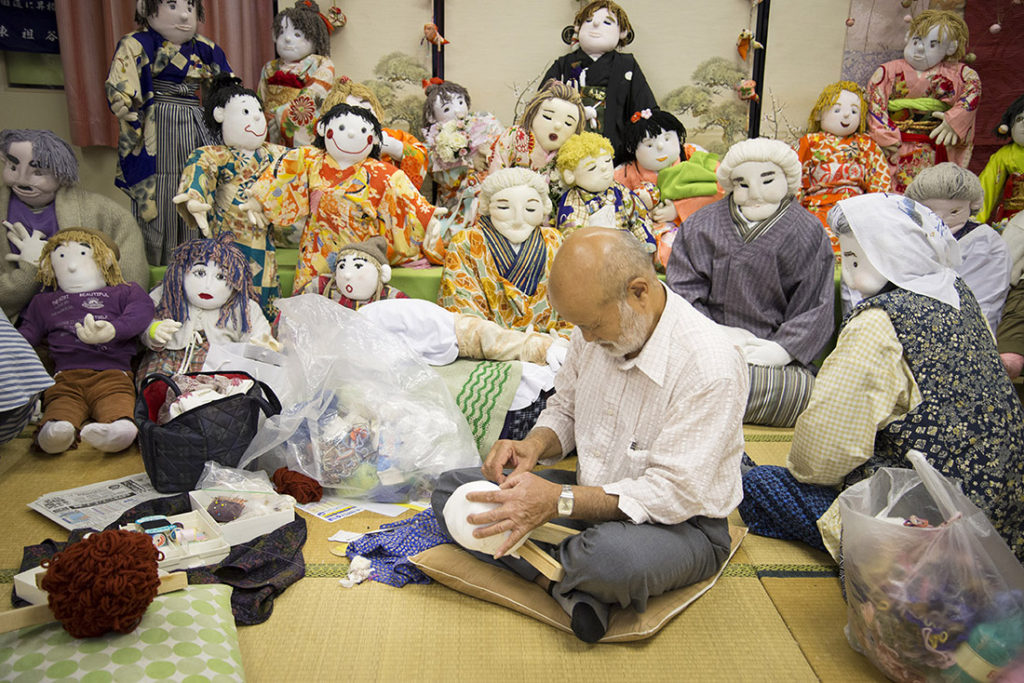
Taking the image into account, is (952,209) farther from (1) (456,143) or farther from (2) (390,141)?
(2) (390,141)

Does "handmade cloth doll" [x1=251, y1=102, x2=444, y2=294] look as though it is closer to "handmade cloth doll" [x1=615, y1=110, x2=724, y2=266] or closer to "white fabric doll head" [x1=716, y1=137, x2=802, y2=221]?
"handmade cloth doll" [x1=615, y1=110, x2=724, y2=266]

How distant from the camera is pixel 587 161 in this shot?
421 centimetres

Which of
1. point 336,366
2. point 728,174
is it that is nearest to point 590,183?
point 728,174

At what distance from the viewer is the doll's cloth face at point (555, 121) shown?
4.37 meters

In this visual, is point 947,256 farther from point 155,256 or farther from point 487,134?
point 155,256

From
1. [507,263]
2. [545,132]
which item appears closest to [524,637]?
[507,263]

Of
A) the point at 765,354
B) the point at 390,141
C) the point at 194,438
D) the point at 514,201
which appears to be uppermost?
the point at 390,141

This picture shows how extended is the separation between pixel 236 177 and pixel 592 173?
1.93 meters

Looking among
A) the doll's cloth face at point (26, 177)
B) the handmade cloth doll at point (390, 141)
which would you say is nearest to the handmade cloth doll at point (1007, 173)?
the handmade cloth doll at point (390, 141)

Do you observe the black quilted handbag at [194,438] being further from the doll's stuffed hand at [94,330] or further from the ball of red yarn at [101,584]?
the ball of red yarn at [101,584]

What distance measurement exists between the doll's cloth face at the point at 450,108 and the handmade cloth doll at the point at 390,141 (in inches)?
10.8

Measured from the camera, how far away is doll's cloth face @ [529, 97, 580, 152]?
4367 mm

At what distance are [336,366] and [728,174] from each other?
2.10 metres

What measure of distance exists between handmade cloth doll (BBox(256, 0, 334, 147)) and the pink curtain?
442 mm
